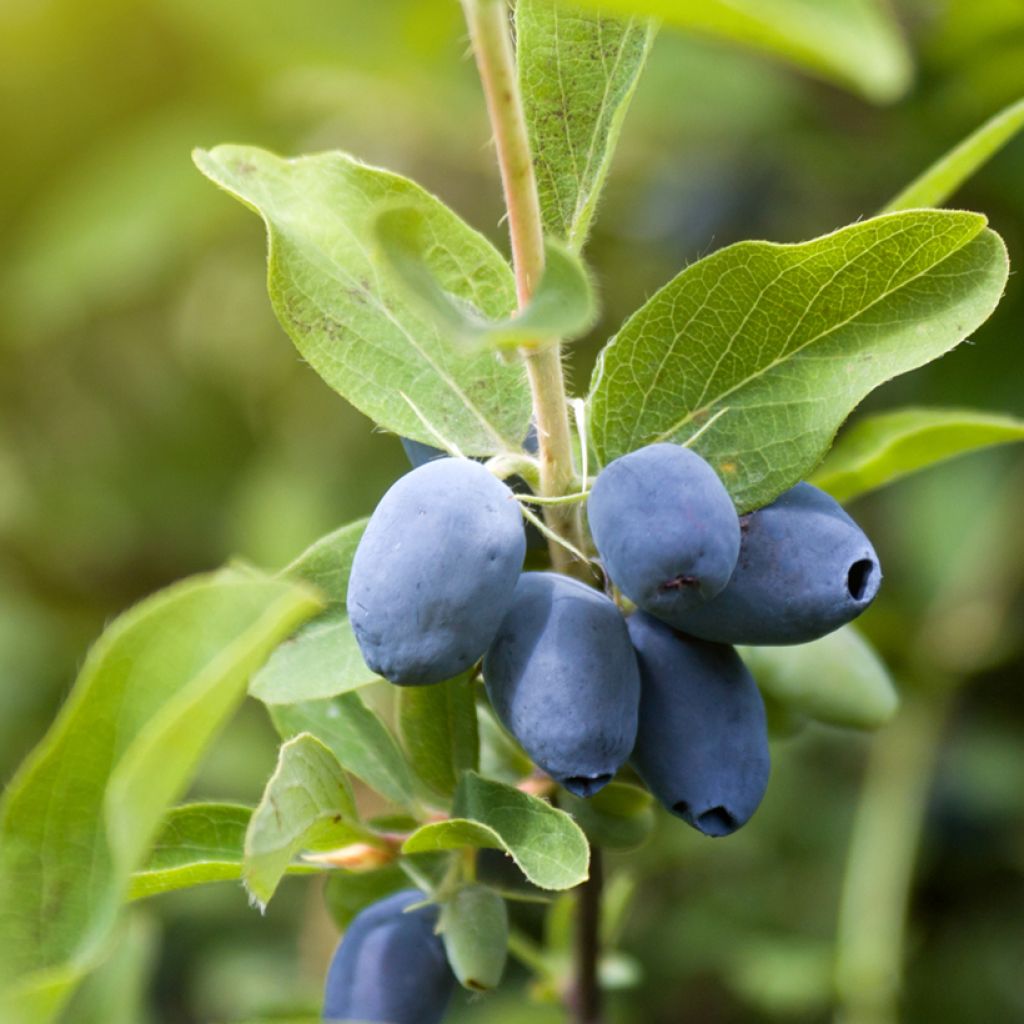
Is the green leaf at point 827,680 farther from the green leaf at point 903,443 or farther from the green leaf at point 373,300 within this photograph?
the green leaf at point 373,300

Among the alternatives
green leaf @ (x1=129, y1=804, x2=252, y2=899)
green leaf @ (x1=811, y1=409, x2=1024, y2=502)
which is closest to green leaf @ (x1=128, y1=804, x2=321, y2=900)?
green leaf @ (x1=129, y1=804, x2=252, y2=899)

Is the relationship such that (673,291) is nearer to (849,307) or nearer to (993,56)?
(849,307)

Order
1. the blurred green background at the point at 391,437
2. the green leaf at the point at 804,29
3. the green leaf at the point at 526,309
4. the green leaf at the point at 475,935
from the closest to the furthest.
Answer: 1. the green leaf at the point at 804,29
2. the green leaf at the point at 526,309
3. the green leaf at the point at 475,935
4. the blurred green background at the point at 391,437

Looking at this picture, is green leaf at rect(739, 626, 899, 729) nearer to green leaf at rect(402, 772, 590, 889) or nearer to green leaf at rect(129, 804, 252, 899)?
green leaf at rect(402, 772, 590, 889)

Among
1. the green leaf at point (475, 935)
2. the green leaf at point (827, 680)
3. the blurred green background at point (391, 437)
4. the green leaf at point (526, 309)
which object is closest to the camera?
the green leaf at point (526, 309)

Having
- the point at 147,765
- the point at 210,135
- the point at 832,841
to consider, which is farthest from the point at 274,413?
the point at 147,765

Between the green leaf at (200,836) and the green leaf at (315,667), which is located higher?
the green leaf at (315,667)

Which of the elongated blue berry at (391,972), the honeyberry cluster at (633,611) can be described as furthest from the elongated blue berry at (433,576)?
the elongated blue berry at (391,972)

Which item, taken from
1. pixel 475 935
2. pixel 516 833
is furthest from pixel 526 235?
pixel 475 935
